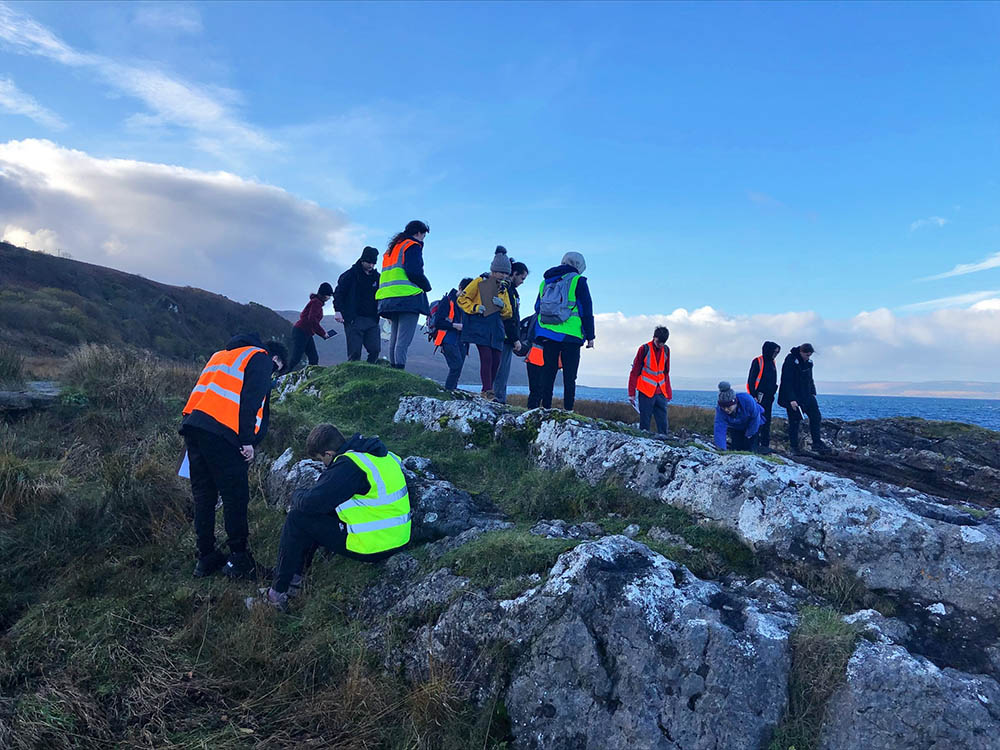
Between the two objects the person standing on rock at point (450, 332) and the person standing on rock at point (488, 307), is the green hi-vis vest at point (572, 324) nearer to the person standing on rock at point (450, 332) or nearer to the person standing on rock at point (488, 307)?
the person standing on rock at point (488, 307)

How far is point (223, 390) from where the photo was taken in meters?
4.72

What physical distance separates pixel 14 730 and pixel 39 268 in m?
37.6

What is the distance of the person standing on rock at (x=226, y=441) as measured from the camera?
4.69m

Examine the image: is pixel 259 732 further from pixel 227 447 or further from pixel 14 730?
pixel 227 447

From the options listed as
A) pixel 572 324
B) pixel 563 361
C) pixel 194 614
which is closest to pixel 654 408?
pixel 563 361

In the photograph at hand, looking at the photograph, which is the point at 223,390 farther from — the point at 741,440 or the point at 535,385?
the point at 741,440

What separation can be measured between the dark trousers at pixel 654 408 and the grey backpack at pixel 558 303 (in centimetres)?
307

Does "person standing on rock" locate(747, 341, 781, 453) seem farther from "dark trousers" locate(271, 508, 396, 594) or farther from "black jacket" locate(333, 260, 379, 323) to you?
"dark trousers" locate(271, 508, 396, 594)

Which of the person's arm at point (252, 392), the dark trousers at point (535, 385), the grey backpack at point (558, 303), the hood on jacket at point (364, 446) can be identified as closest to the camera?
the hood on jacket at point (364, 446)

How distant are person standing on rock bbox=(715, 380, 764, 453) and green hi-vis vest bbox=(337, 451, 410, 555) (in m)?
6.00

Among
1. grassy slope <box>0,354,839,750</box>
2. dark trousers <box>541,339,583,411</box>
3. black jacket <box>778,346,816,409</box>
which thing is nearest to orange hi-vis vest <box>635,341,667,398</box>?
dark trousers <box>541,339,583,411</box>

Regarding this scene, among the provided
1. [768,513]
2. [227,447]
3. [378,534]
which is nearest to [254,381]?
[227,447]

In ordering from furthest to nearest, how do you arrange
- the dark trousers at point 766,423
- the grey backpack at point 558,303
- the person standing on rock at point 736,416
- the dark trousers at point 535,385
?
the dark trousers at point 766,423, the person standing on rock at point 736,416, the dark trousers at point 535,385, the grey backpack at point 558,303

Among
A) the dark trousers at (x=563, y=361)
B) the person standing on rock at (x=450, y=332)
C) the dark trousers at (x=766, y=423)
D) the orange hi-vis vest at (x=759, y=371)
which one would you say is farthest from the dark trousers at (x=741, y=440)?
the person standing on rock at (x=450, y=332)
